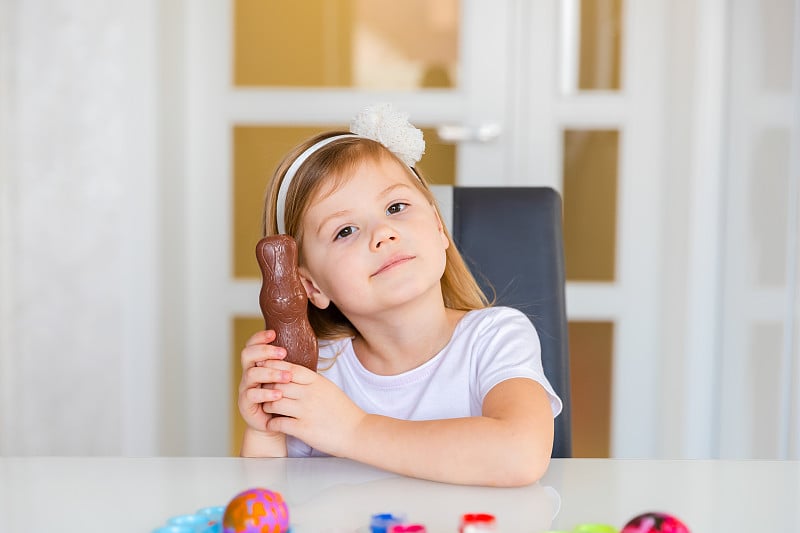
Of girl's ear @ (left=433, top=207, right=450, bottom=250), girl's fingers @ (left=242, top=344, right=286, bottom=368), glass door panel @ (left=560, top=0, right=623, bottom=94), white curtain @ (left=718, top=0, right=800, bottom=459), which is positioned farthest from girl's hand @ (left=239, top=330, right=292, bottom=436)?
glass door panel @ (left=560, top=0, right=623, bottom=94)

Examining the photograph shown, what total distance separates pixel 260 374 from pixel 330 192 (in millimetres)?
335

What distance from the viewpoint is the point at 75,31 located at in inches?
97.2

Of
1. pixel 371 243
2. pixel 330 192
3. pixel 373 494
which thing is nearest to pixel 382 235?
pixel 371 243

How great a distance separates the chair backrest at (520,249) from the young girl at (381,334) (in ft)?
0.23

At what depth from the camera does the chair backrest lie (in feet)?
5.15

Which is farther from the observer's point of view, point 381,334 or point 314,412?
point 381,334

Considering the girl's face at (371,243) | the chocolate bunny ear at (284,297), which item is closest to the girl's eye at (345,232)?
the girl's face at (371,243)

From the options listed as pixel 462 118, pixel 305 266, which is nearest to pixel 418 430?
pixel 305 266

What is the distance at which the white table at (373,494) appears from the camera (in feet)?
2.68

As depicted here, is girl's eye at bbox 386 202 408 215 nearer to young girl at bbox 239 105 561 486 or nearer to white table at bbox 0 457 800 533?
young girl at bbox 239 105 561 486

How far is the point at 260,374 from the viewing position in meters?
1.13

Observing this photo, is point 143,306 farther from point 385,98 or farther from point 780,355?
point 780,355

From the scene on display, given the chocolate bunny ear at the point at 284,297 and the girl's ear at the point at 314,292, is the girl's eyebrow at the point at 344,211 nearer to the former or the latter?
the girl's ear at the point at 314,292

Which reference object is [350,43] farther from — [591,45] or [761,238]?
[761,238]
